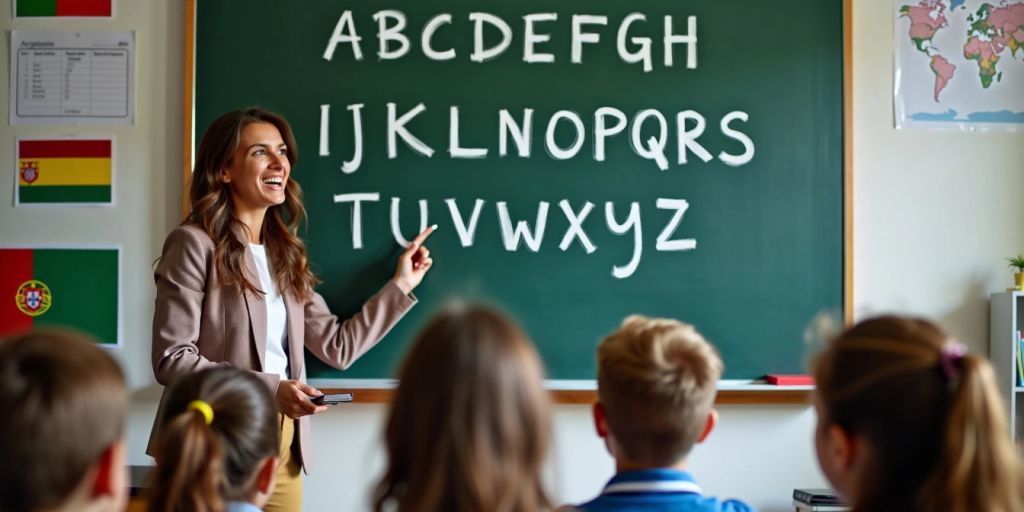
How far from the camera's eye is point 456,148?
306cm

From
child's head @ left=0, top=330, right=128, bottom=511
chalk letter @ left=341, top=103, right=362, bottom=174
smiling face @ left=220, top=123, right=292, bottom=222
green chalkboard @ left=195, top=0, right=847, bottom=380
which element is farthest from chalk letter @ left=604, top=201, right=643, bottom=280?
child's head @ left=0, top=330, right=128, bottom=511

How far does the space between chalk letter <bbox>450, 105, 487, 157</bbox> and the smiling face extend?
562 mm

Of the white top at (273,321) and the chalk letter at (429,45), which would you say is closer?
the white top at (273,321)

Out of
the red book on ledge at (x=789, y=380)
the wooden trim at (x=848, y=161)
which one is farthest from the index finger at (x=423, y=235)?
the wooden trim at (x=848, y=161)

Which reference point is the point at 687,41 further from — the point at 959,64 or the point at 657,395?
the point at 657,395

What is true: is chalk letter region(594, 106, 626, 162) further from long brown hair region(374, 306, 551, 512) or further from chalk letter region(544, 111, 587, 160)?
long brown hair region(374, 306, 551, 512)

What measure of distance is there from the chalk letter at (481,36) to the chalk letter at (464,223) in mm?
455

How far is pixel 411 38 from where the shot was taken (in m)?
3.06

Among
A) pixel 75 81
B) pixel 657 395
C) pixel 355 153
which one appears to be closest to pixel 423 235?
pixel 355 153

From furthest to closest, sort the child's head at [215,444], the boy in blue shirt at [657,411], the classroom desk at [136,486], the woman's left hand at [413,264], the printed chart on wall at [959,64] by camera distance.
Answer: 1. the printed chart on wall at [959,64]
2. the woman's left hand at [413,264]
3. the classroom desk at [136,486]
4. the boy in blue shirt at [657,411]
5. the child's head at [215,444]

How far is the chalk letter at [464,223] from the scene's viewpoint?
3047 mm

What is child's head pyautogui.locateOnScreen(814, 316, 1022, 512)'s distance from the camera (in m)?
1.14

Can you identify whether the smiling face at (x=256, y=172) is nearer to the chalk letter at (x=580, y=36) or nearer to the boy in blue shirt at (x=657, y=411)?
the chalk letter at (x=580, y=36)

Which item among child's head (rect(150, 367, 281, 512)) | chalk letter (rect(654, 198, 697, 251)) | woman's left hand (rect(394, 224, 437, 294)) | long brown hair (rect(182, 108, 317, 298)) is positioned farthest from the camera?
chalk letter (rect(654, 198, 697, 251))
